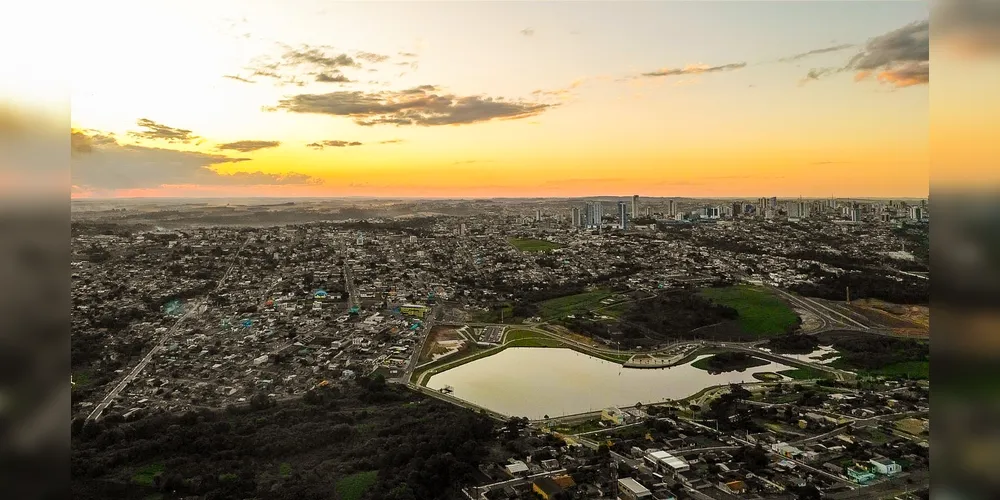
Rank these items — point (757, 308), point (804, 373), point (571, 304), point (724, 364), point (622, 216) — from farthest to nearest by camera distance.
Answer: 1. point (622, 216)
2. point (571, 304)
3. point (757, 308)
4. point (724, 364)
5. point (804, 373)

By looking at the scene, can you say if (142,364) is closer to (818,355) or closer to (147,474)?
(147,474)

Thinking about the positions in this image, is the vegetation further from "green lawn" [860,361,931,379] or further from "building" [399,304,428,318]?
"building" [399,304,428,318]

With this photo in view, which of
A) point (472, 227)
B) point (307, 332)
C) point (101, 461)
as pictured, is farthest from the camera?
point (472, 227)

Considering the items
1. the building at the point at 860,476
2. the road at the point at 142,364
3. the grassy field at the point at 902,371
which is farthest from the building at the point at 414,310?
the building at the point at 860,476

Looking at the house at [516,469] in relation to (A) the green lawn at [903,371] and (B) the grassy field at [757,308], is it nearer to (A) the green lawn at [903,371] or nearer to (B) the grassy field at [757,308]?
(A) the green lawn at [903,371]

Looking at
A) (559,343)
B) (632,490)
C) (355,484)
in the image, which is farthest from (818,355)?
(355,484)
